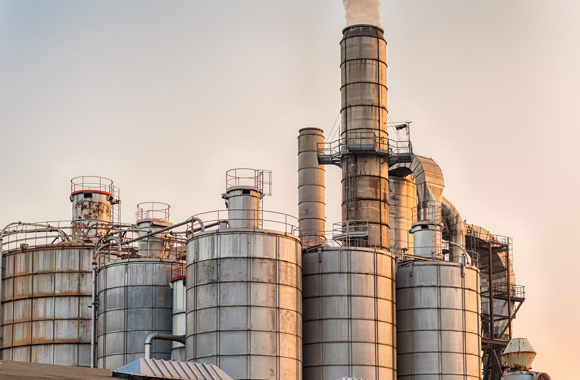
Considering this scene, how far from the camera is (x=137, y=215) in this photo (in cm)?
5575

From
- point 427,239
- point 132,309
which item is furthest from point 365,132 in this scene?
point 132,309

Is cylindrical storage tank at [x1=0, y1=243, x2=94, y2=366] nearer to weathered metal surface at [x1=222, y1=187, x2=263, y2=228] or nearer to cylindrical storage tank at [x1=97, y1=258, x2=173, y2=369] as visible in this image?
cylindrical storage tank at [x1=97, y1=258, x2=173, y2=369]

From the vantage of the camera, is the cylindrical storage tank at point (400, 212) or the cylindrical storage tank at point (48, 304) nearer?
the cylindrical storage tank at point (48, 304)

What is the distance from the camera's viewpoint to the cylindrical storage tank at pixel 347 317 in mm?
45344

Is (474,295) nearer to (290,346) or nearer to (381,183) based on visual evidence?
(381,183)

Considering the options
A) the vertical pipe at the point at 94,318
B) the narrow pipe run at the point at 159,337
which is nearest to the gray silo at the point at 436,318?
the narrow pipe run at the point at 159,337

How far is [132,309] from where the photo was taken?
156 ft

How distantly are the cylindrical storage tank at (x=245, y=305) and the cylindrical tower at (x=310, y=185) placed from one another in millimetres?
19111

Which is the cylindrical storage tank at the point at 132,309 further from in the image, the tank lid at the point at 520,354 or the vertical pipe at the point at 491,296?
the vertical pipe at the point at 491,296

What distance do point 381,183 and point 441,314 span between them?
830 centimetres

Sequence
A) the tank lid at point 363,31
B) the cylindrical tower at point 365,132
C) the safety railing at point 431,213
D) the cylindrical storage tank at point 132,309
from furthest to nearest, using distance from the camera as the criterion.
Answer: the safety railing at point 431,213, the tank lid at point 363,31, the cylindrical tower at point 365,132, the cylindrical storage tank at point 132,309

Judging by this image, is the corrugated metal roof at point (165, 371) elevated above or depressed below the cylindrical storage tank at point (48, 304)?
below

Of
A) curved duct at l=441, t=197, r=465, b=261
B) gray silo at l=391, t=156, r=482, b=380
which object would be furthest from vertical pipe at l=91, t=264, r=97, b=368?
curved duct at l=441, t=197, r=465, b=261

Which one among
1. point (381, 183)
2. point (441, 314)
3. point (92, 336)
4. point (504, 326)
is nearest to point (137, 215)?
point (92, 336)
